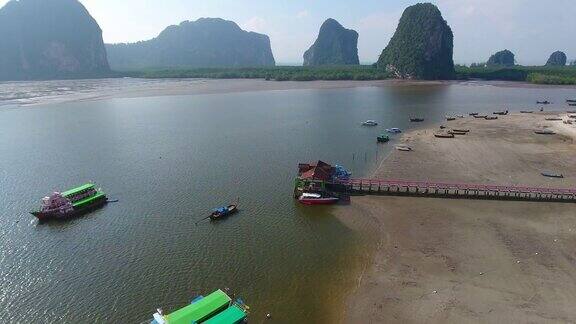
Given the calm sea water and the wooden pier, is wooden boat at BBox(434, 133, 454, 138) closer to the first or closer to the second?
the calm sea water

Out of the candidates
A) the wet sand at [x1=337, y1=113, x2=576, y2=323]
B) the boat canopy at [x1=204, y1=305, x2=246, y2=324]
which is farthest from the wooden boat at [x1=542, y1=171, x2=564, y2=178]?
the boat canopy at [x1=204, y1=305, x2=246, y2=324]

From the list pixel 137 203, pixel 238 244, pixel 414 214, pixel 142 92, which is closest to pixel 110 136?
pixel 137 203

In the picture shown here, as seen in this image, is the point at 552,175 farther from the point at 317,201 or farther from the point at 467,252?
the point at 317,201

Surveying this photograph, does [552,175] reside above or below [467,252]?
above

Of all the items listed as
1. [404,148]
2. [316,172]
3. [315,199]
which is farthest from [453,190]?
[404,148]

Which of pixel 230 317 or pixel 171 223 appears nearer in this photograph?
pixel 230 317

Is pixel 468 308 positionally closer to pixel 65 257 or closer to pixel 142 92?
pixel 65 257

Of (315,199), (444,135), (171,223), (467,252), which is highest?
(444,135)
